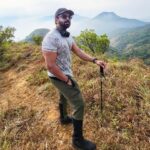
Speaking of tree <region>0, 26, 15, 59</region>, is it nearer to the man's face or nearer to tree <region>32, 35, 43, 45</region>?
tree <region>32, 35, 43, 45</region>

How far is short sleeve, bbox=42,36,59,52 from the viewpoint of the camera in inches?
191

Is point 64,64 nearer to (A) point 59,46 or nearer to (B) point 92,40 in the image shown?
(A) point 59,46

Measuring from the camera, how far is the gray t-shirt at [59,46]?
4871mm

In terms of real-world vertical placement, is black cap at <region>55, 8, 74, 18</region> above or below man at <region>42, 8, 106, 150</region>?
above

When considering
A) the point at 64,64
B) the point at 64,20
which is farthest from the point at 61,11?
the point at 64,64

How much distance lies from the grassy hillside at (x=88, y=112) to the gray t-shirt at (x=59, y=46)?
A: 1.42 m

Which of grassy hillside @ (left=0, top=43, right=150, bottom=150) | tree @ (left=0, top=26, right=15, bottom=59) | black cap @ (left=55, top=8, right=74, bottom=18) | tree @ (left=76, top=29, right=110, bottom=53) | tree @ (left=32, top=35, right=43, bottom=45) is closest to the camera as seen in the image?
black cap @ (left=55, top=8, right=74, bottom=18)

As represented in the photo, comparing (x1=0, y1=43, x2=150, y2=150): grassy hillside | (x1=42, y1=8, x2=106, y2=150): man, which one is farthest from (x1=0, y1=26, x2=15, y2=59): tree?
(x1=42, y1=8, x2=106, y2=150): man

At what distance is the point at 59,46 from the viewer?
16.4ft

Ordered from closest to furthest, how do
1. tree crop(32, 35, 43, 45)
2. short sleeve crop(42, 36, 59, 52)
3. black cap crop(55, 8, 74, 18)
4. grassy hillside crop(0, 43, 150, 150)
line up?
1. short sleeve crop(42, 36, 59, 52)
2. black cap crop(55, 8, 74, 18)
3. grassy hillside crop(0, 43, 150, 150)
4. tree crop(32, 35, 43, 45)

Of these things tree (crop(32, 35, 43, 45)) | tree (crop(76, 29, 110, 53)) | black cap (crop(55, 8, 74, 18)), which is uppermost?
black cap (crop(55, 8, 74, 18))

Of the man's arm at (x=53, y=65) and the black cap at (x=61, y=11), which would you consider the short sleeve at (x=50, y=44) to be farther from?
the black cap at (x=61, y=11)

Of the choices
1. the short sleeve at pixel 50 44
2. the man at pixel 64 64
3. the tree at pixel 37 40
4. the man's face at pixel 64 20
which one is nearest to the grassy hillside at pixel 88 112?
the man at pixel 64 64

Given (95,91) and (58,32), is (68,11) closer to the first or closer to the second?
(58,32)
